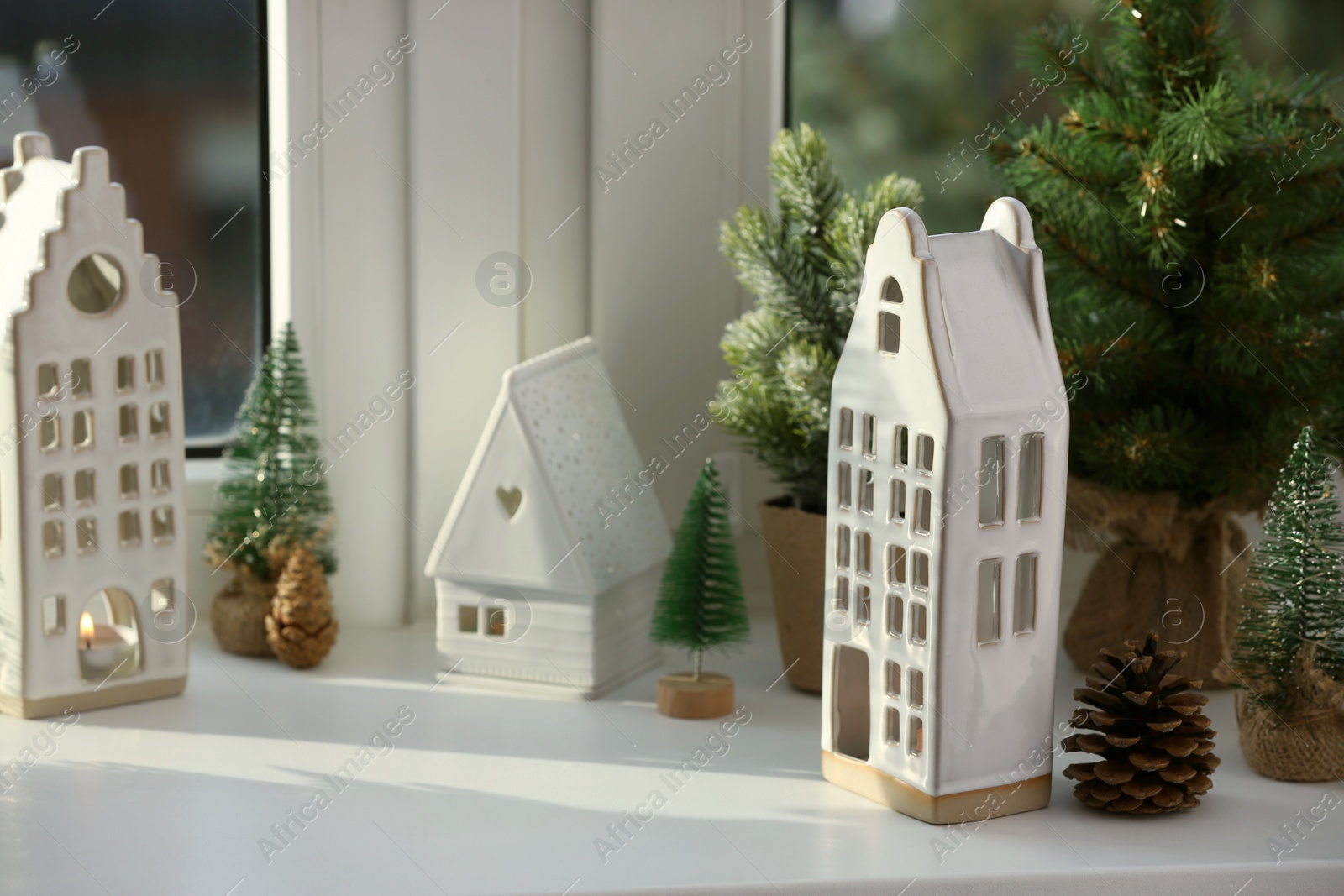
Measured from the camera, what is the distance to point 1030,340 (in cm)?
100

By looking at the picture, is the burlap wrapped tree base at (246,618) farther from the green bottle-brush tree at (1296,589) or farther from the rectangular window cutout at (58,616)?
the green bottle-brush tree at (1296,589)

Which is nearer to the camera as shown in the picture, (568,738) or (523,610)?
(568,738)

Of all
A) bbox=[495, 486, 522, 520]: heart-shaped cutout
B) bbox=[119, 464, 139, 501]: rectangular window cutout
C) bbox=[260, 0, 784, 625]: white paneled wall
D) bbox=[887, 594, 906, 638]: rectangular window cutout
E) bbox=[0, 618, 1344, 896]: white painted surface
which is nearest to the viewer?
bbox=[0, 618, 1344, 896]: white painted surface

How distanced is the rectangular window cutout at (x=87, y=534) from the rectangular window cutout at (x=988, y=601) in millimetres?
785

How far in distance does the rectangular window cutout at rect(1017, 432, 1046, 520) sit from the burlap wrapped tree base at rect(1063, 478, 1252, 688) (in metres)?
0.25

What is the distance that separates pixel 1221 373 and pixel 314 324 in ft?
3.13

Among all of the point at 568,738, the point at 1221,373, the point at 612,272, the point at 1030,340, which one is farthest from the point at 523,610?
the point at 1221,373

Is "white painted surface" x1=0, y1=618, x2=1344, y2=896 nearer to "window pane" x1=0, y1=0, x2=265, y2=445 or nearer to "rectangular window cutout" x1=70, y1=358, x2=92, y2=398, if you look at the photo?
"rectangular window cutout" x1=70, y1=358, x2=92, y2=398

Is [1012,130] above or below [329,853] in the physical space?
above

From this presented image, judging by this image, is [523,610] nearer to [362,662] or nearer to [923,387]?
[362,662]

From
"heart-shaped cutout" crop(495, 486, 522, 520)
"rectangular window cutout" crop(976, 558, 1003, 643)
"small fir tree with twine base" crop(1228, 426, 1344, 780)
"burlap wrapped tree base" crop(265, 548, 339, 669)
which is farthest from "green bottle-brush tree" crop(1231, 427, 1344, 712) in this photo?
"burlap wrapped tree base" crop(265, 548, 339, 669)

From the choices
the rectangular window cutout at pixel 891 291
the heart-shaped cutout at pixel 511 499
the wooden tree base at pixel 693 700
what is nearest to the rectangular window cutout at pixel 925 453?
the rectangular window cutout at pixel 891 291

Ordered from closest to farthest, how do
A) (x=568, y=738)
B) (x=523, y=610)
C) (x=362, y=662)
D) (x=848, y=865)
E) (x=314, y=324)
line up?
(x=848, y=865) → (x=568, y=738) → (x=523, y=610) → (x=362, y=662) → (x=314, y=324)

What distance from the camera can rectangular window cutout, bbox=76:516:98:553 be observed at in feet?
4.04
